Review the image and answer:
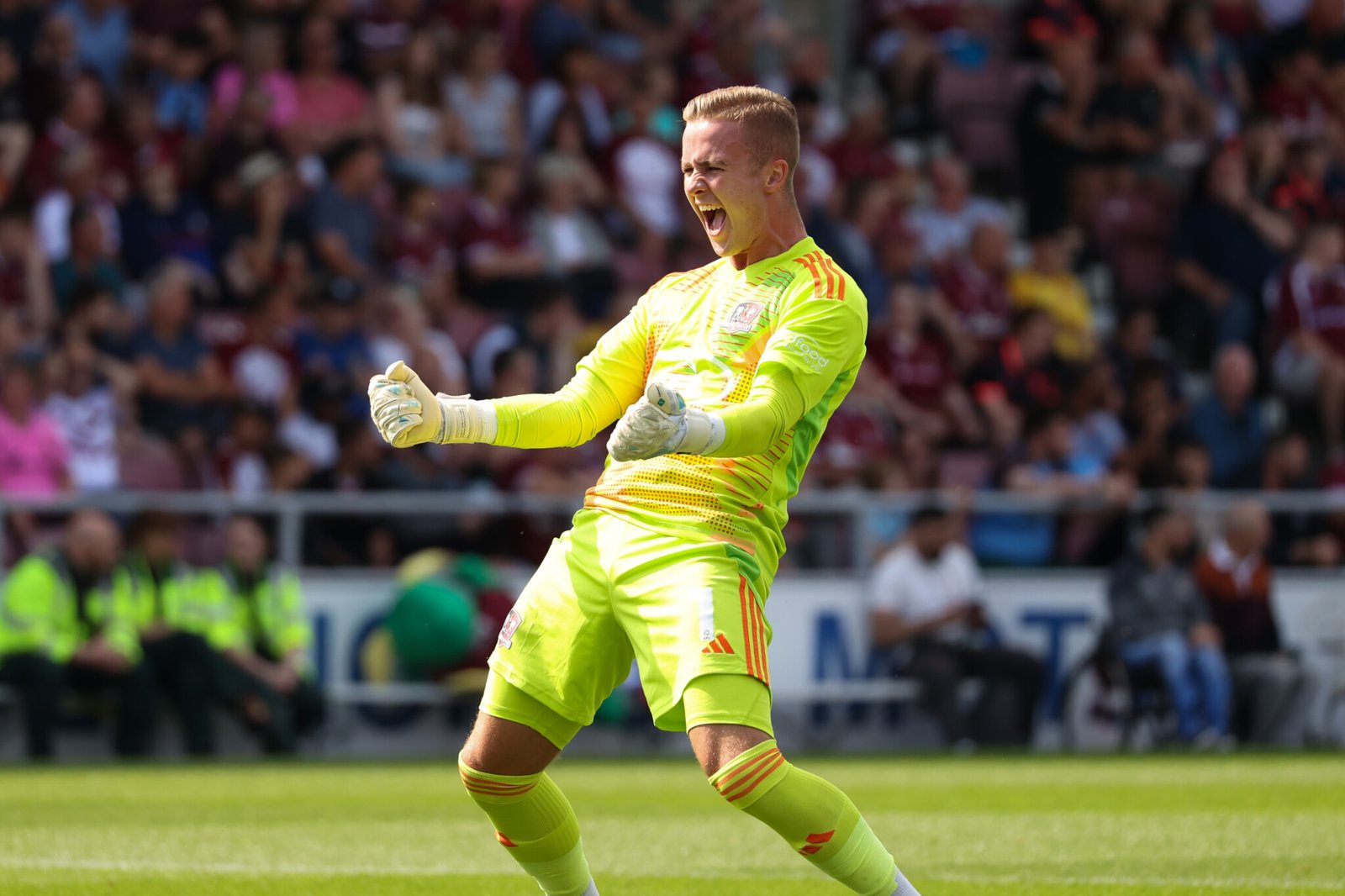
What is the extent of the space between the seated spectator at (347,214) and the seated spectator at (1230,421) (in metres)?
6.45

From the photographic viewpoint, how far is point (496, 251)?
1605 cm

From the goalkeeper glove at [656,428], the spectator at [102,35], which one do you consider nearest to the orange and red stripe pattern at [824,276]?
the goalkeeper glove at [656,428]

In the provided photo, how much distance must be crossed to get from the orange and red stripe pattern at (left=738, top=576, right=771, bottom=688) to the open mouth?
92 centimetres

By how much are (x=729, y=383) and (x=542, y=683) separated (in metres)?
0.88

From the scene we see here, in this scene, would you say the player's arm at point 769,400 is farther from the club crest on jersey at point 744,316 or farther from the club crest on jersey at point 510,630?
the club crest on jersey at point 510,630

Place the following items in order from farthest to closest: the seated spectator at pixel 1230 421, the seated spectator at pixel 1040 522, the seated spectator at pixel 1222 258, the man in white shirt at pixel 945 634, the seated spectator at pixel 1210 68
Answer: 1. the seated spectator at pixel 1210 68
2. the seated spectator at pixel 1222 258
3. the seated spectator at pixel 1230 421
4. the seated spectator at pixel 1040 522
5. the man in white shirt at pixel 945 634

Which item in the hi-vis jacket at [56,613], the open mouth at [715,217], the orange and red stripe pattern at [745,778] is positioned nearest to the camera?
the orange and red stripe pattern at [745,778]

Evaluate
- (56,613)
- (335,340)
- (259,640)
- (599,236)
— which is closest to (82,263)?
(335,340)

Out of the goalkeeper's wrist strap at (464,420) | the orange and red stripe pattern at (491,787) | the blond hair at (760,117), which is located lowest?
the orange and red stripe pattern at (491,787)

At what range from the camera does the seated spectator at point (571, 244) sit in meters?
16.2

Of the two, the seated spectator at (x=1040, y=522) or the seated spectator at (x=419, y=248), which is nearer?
the seated spectator at (x=1040, y=522)

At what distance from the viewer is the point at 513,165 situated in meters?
16.6

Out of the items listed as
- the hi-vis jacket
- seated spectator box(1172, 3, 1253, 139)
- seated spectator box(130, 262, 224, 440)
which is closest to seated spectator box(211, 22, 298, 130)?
seated spectator box(130, 262, 224, 440)

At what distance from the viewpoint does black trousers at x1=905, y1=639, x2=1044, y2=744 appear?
14.4m
